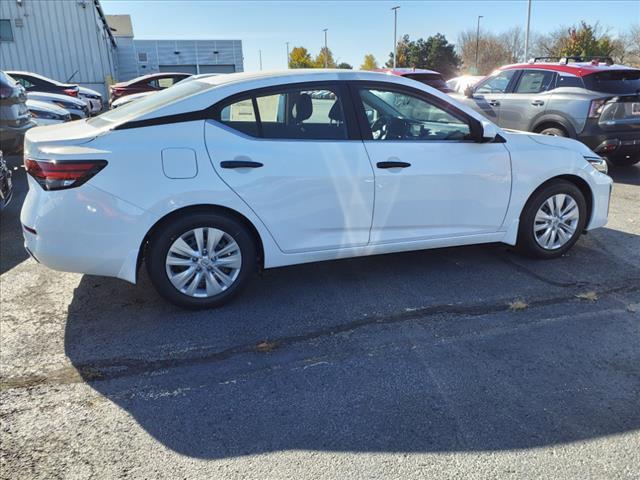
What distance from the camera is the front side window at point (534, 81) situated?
8820mm

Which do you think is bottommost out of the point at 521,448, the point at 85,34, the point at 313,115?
the point at 521,448

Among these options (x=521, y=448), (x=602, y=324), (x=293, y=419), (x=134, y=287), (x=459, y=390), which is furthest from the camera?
(x=134, y=287)

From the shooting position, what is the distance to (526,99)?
29.8 ft

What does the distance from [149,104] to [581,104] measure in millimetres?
6772

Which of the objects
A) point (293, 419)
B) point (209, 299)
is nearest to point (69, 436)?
point (293, 419)

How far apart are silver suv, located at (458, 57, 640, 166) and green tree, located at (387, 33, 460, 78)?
58.6 meters

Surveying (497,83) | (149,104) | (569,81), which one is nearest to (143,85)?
(497,83)

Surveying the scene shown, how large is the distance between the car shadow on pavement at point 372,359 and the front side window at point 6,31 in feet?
92.1

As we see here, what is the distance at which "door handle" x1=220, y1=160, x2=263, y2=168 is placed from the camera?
3658 millimetres

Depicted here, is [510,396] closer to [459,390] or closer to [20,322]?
[459,390]

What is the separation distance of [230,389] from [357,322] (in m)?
1.10

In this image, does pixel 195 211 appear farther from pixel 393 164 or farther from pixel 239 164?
pixel 393 164

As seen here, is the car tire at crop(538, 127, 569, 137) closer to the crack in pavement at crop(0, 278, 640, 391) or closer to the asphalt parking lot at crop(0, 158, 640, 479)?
the asphalt parking lot at crop(0, 158, 640, 479)

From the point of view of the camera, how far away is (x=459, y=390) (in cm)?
296
